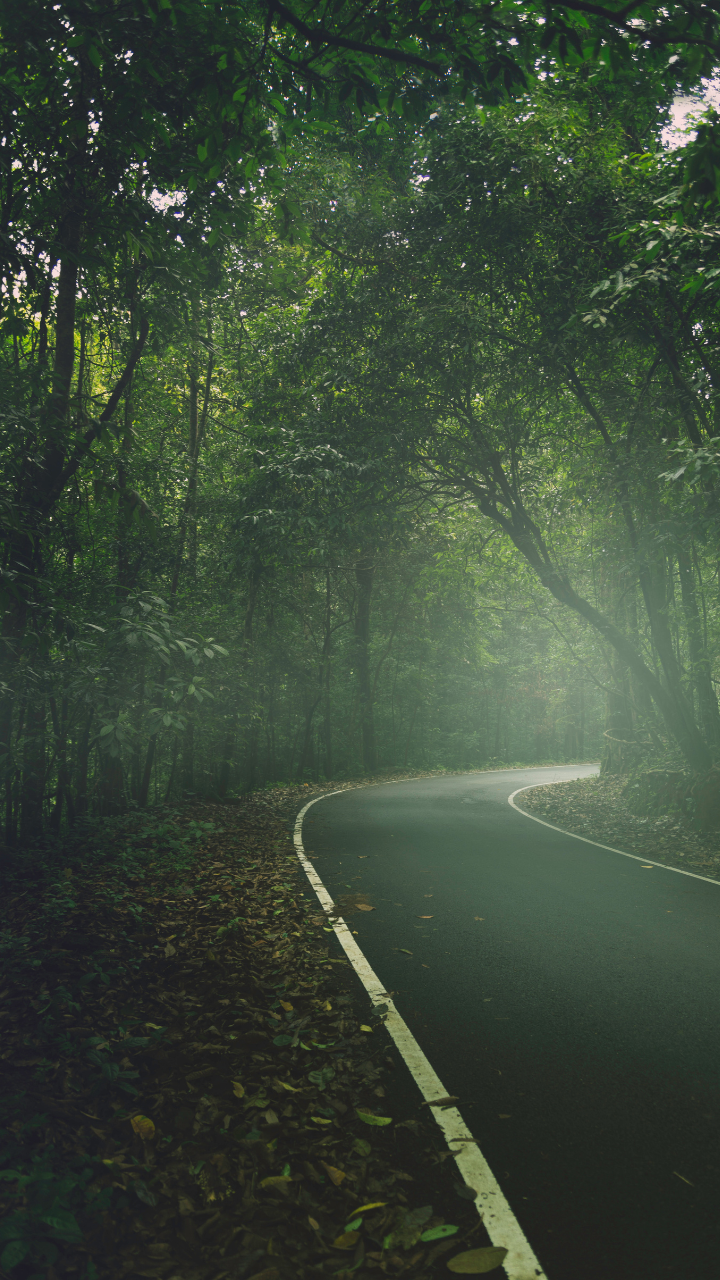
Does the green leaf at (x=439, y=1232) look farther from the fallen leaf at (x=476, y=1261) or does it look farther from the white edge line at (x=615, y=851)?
the white edge line at (x=615, y=851)

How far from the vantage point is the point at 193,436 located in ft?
49.4

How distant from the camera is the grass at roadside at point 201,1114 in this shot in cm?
261

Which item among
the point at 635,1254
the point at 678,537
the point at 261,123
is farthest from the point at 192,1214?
the point at 678,537

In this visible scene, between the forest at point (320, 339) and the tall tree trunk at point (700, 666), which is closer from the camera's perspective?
the forest at point (320, 339)

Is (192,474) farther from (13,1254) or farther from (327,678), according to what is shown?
(327,678)

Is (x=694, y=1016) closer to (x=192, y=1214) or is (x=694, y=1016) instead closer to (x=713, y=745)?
(x=192, y=1214)

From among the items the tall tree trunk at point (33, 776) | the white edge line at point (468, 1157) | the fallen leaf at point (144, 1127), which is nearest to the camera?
the white edge line at point (468, 1157)

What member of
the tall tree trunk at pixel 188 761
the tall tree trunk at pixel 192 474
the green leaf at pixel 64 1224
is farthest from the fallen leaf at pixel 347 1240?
the tall tree trunk at pixel 188 761

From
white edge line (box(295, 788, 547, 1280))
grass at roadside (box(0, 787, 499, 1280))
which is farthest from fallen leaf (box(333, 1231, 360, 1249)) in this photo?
white edge line (box(295, 788, 547, 1280))

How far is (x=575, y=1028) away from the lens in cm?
433

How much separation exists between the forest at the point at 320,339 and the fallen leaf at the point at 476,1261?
11.8 feet

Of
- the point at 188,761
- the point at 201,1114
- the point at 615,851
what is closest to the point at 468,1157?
the point at 201,1114

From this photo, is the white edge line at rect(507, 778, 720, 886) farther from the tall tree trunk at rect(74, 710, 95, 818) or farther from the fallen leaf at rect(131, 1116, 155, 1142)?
the tall tree trunk at rect(74, 710, 95, 818)

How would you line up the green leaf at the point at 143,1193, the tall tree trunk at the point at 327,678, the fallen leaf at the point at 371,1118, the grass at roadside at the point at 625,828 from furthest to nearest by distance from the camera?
the tall tree trunk at the point at 327,678 → the grass at roadside at the point at 625,828 → the fallen leaf at the point at 371,1118 → the green leaf at the point at 143,1193
